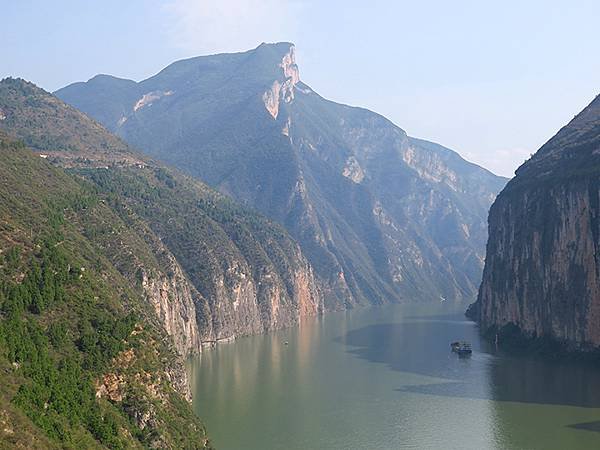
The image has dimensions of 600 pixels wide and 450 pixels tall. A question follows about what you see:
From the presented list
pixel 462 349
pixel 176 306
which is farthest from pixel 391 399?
pixel 176 306

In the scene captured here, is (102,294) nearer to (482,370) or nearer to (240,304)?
(482,370)

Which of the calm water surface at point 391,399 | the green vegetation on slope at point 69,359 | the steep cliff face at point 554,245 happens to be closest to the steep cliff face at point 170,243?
the calm water surface at point 391,399

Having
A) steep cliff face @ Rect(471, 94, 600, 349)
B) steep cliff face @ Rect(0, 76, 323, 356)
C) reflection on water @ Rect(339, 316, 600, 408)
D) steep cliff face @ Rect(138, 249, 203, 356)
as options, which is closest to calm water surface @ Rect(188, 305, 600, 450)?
reflection on water @ Rect(339, 316, 600, 408)

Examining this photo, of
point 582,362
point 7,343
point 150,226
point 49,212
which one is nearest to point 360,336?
point 150,226

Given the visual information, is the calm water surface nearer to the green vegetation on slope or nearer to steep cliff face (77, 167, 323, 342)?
steep cliff face (77, 167, 323, 342)

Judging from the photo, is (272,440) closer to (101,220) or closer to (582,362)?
(101,220)

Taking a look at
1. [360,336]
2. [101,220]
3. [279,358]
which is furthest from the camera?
[360,336]
